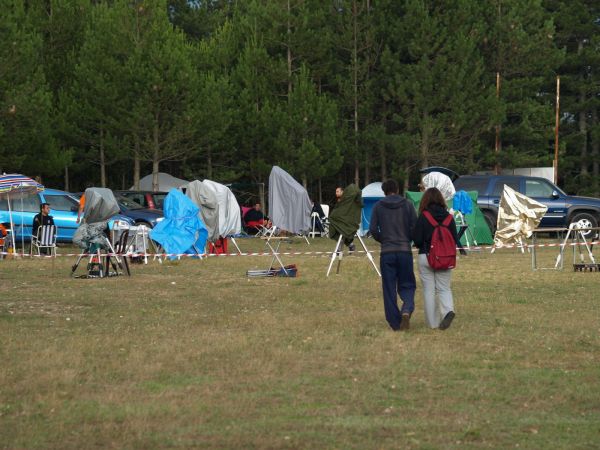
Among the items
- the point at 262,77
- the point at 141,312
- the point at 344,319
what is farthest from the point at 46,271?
the point at 262,77

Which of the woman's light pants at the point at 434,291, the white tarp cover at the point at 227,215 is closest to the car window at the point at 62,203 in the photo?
the white tarp cover at the point at 227,215

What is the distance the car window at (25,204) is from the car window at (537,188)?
42.8 ft

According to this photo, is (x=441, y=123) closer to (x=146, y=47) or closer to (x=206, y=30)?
(x=146, y=47)

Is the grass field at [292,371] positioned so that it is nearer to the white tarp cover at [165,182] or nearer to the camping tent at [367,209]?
the camping tent at [367,209]

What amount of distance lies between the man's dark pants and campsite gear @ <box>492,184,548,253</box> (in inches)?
521

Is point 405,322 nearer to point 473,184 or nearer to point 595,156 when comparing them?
point 473,184

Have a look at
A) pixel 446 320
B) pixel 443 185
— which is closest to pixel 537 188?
pixel 443 185

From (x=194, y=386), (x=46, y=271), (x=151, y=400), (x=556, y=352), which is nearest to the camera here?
(x=151, y=400)

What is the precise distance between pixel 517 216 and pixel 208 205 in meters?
6.81

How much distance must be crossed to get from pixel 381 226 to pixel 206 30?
4520 cm

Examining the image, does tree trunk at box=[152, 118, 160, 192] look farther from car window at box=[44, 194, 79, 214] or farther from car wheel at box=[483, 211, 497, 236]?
car wheel at box=[483, 211, 497, 236]

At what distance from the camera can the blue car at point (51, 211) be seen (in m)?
26.4

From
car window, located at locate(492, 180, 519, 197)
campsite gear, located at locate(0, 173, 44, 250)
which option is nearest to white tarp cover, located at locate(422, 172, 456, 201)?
car window, located at locate(492, 180, 519, 197)

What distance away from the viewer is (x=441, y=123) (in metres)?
42.6
